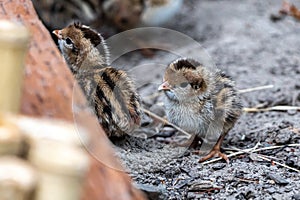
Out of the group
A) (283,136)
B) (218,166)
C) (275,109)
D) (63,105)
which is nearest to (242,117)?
Answer: (275,109)

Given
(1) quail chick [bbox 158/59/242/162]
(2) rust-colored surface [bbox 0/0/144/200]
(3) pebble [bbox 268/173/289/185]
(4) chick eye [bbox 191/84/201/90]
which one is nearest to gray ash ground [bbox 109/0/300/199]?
(3) pebble [bbox 268/173/289/185]

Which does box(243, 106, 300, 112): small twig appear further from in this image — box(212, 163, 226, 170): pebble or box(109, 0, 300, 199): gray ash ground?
box(212, 163, 226, 170): pebble

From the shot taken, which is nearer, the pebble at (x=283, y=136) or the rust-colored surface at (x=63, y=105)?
the rust-colored surface at (x=63, y=105)

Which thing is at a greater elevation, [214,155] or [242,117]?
[214,155]

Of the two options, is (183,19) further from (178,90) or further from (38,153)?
(38,153)

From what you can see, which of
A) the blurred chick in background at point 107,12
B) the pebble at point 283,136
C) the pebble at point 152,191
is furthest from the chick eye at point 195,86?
the blurred chick in background at point 107,12

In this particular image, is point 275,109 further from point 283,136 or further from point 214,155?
point 214,155

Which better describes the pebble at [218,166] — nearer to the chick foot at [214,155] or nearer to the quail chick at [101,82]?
the chick foot at [214,155]
